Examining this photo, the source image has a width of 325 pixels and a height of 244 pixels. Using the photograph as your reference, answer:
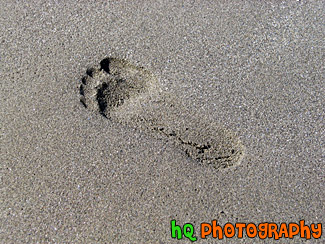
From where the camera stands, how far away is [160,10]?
2537 mm

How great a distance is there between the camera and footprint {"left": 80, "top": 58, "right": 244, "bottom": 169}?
2.23 m

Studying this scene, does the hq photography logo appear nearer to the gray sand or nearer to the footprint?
the gray sand

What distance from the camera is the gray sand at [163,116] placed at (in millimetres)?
2092

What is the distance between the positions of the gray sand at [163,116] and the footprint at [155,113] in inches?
0.8

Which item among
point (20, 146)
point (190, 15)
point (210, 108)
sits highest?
point (190, 15)

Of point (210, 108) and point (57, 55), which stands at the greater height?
point (57, 55)

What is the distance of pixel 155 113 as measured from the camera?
2281 mm

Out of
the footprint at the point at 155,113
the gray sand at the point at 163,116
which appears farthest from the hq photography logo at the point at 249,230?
the footprint at the point at 155,113

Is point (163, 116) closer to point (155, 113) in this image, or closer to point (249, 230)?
point (155, 113)

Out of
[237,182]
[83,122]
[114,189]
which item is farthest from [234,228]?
[83,122]

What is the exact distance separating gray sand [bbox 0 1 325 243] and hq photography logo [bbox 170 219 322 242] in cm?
4

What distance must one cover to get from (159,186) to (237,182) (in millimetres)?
477

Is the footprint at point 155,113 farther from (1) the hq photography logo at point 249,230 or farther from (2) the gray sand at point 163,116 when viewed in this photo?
(1) the hq photography logo at point 249,230

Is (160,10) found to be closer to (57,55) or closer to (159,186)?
(57,55)
